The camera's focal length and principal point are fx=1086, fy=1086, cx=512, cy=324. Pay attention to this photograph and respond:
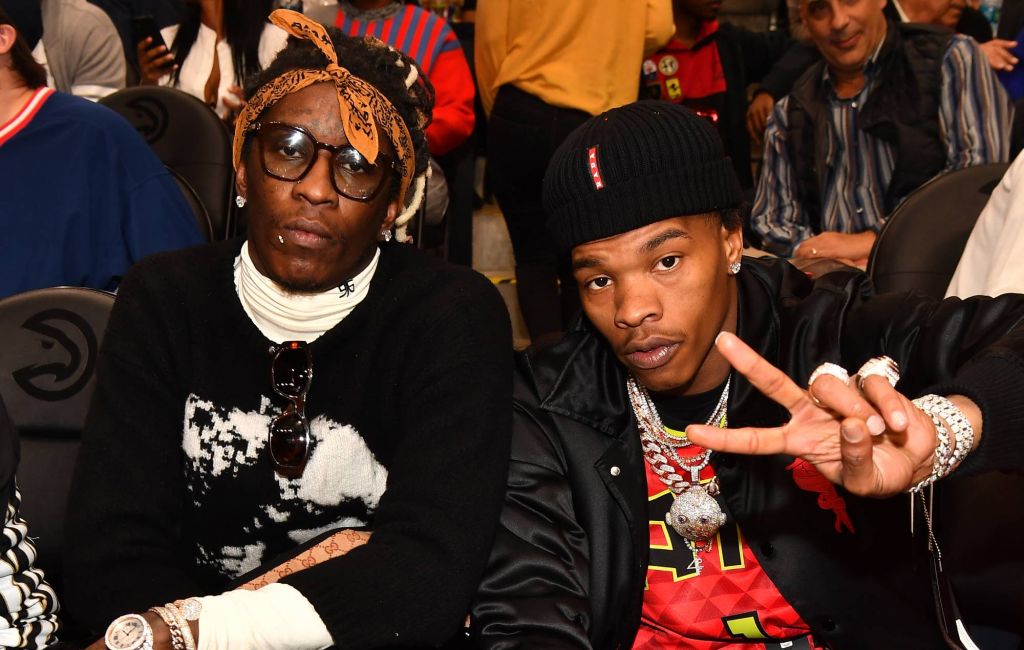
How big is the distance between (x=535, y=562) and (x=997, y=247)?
1.13 meters

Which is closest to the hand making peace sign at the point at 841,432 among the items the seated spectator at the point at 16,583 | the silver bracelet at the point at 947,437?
the silver bracelet at the point at 947,437

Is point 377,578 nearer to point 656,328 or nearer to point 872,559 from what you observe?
point 656,328

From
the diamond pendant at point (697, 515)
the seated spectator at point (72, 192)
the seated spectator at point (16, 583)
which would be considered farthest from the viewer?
the seated spectator at point (72, 192)

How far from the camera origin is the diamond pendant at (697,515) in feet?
6.23

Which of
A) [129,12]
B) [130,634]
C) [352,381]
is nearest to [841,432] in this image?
[352,381]

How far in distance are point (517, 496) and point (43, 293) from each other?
3.42 feet

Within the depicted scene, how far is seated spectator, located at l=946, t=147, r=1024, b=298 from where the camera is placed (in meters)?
2.07

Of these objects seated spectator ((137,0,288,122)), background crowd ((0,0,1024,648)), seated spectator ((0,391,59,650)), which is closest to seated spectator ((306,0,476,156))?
seated spectator ((137,0,288,122))

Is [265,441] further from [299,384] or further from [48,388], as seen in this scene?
[48,388]

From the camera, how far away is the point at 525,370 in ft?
6.70

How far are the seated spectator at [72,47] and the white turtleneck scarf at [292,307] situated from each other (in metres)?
2.93

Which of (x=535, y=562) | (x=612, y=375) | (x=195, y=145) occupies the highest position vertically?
(x=195, y=145)

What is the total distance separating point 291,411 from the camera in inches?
76.7

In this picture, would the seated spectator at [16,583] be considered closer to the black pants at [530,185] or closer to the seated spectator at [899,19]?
the black pants at [530,185]
